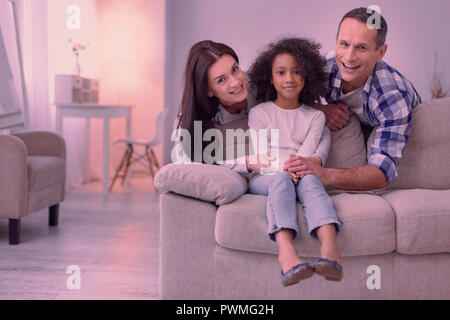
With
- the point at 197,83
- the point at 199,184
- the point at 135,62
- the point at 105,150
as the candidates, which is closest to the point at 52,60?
the point at 105,150

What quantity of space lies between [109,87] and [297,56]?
3887 millimetres

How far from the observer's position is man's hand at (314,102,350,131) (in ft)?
7.64

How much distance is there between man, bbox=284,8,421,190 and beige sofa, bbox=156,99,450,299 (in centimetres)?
11

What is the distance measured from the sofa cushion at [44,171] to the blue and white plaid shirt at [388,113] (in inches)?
71.9

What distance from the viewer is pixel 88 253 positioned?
2.69 m

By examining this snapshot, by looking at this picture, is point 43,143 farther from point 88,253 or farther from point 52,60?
point 52,60

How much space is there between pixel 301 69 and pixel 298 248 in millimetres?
789

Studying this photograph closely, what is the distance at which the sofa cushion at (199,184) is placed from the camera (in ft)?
6.07

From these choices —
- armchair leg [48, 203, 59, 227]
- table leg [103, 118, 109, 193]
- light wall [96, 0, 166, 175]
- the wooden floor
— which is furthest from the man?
light wall [96, 0, 166, 175]

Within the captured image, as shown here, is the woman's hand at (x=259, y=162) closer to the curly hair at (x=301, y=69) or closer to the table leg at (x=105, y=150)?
the curly hair at (x=301, y=69)

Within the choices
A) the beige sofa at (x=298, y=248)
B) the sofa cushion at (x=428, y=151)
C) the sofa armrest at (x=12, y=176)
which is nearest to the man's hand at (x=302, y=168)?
the beige sofa at (x=298, y=248)

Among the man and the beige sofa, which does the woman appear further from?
the beige sofa

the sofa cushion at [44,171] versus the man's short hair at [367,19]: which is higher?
the man's short hair at [367,19]
